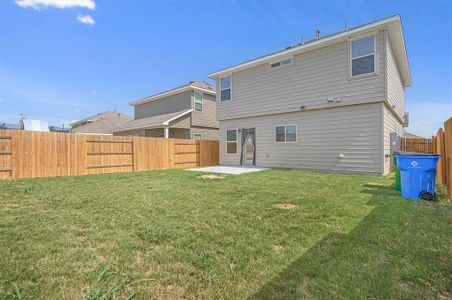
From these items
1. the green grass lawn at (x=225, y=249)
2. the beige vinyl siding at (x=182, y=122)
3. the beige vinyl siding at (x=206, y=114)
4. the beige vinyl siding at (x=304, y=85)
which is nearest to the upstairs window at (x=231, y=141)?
the beige vinyl siding at (x=304, y=85)

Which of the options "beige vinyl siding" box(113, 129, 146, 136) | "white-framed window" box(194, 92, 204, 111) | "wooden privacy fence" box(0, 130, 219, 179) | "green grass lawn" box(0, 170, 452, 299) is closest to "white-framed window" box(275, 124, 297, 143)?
"wooden privacy fence" box(0, 130, 219, 179)

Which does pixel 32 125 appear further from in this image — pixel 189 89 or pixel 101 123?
pixel 101 123

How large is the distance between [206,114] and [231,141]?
5.31 metres

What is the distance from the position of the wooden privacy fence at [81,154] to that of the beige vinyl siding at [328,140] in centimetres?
471

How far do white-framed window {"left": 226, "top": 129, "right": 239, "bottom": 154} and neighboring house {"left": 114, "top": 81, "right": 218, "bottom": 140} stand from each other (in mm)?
4188

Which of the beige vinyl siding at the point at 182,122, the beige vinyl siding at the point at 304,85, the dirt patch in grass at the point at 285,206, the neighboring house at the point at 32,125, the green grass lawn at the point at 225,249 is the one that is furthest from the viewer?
the beige vinyl siding at the point at 182,122

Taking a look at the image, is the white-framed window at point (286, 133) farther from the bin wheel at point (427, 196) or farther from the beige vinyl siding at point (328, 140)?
the bin wheel at point (427, 196)

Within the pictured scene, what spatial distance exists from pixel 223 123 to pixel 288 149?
4540mm

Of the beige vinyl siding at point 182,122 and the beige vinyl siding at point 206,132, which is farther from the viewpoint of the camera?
the beige vinyl siding at point 206,132

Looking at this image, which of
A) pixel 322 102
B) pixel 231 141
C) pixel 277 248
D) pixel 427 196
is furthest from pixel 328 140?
pixel 277 248

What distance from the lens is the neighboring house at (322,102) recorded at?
27.7ft

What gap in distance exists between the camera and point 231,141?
13.4m

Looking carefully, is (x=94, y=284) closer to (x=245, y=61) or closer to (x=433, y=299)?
(x=433, y=299)

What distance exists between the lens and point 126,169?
1068cm
